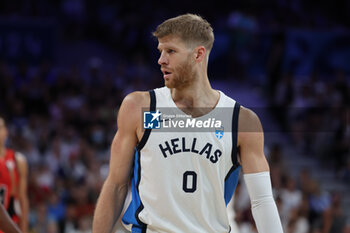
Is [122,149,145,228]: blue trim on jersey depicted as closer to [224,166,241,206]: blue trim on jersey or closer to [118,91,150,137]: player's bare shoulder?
[118,91,150,137]: player's bare shoulder

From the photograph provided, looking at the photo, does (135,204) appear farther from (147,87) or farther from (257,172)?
(147,87)

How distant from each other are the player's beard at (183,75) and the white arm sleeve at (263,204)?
0.61m

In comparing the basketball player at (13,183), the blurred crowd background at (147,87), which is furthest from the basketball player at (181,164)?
the blurred crowd background at (147,87)

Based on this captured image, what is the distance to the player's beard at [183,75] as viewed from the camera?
339 cm

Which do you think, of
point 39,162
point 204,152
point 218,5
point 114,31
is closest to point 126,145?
point 204,152

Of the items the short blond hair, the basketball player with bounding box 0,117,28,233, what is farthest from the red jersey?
the short blond hair

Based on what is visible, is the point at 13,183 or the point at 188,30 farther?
the point at 13,183

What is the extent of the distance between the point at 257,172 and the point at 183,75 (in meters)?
0.66

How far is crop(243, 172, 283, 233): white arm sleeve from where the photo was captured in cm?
342

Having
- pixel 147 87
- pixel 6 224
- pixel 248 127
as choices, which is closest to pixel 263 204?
pixel 248 127

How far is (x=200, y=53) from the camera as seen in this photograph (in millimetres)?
3447

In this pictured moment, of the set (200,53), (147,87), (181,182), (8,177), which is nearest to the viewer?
(181,182)

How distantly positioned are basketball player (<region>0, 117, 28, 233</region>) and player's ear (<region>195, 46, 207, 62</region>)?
312 centimetres

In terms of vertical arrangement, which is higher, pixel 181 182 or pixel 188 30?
pixel 188 30
